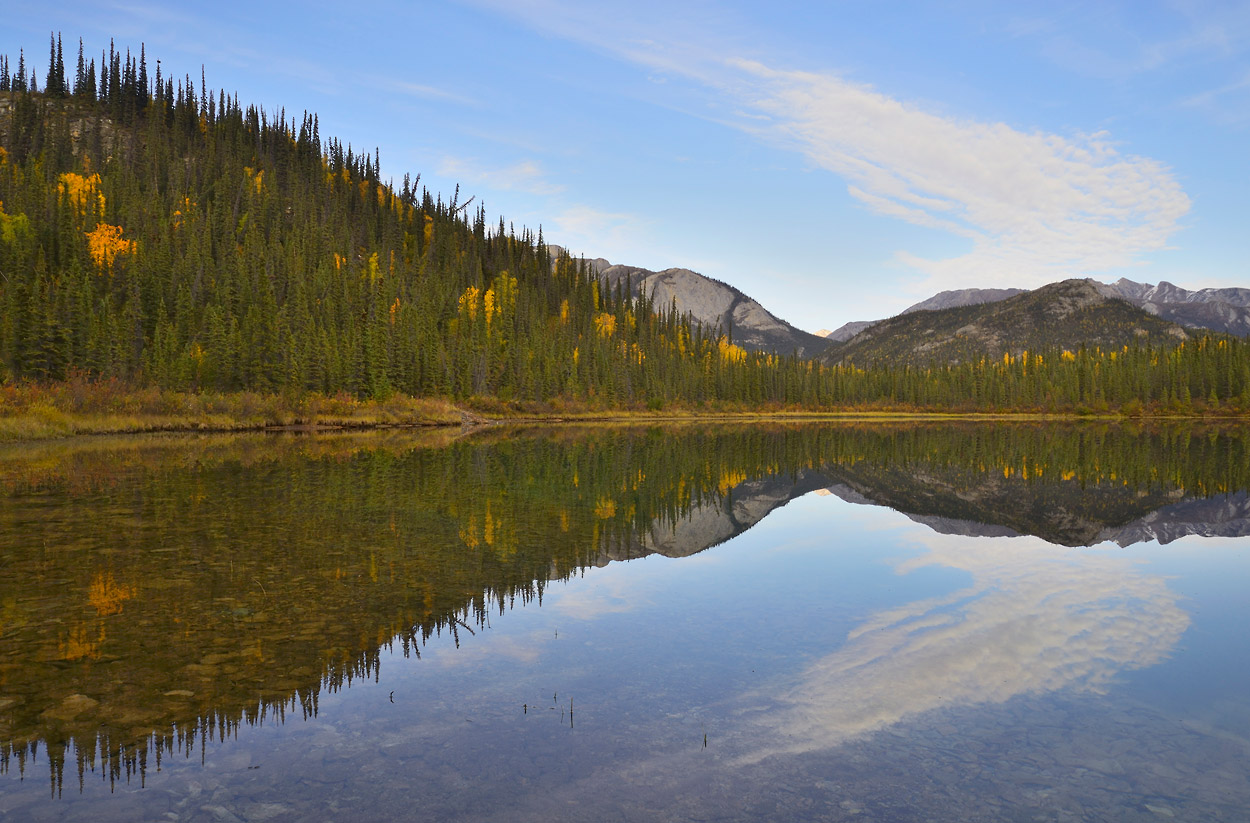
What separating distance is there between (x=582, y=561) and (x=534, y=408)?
9106cm

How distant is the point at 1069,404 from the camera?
144 metres

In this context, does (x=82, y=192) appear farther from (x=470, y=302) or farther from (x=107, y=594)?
(x=107, y=594)

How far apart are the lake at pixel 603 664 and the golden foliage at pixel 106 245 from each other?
86.0m

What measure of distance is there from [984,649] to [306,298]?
313 ft

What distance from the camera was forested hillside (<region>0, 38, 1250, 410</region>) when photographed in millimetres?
73688

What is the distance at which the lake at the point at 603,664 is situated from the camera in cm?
545

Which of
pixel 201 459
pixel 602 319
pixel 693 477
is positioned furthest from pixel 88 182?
pixel 693 477

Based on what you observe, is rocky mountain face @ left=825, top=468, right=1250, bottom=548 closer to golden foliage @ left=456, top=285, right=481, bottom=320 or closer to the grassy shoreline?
the grassy shoreline

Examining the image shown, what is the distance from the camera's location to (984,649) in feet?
30.3

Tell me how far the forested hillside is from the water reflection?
63.0 meters

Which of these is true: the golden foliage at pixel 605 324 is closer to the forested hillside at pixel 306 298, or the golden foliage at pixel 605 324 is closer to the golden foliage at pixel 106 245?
the forested hillside at pixel 306 298

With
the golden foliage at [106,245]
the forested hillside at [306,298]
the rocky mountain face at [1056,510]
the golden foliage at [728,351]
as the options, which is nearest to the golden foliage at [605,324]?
the forested hillside at [306,298]

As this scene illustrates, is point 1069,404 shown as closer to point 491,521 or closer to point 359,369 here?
point 359,369

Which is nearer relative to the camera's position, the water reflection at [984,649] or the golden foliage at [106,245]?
the water reflection at [984,649]
